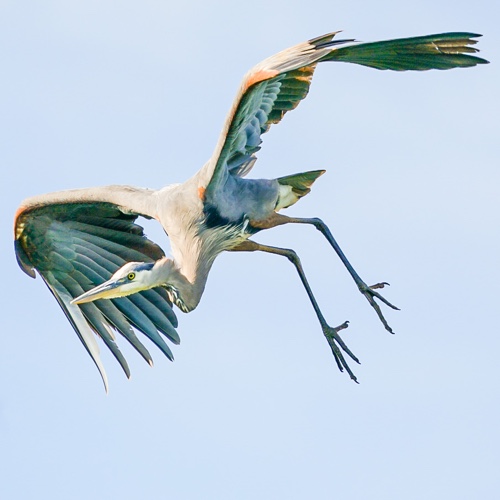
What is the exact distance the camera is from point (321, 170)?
11.4 meters

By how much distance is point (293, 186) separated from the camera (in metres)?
11.4

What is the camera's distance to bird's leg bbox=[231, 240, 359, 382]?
11484 mm

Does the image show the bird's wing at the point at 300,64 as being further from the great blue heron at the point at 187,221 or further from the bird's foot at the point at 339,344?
the bird's foot at the point at 339,344

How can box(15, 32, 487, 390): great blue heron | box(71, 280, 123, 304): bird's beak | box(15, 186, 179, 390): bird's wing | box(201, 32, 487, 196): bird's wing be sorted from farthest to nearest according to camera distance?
box(15, 186, 179, 390): bird's wing → box(71, 280, 123, 304): bird's beak → box(15, 32, 487, 390): great blue heron → box(201, 32, 487, 196): bird's wing

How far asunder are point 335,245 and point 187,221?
4.32 ft

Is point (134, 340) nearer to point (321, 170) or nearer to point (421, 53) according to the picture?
point (321, 170)

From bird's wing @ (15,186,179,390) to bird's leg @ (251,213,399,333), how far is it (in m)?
1.56

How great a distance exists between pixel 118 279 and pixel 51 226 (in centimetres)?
219

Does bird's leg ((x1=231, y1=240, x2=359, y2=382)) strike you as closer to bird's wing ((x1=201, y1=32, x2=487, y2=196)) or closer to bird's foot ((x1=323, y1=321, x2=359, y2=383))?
bird's foot ((x1=323, y1=321, x2=359, y2=383))

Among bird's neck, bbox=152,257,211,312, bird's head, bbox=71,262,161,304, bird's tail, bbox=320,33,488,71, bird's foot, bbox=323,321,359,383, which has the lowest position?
bird's foot, bbox=323,321,359,383

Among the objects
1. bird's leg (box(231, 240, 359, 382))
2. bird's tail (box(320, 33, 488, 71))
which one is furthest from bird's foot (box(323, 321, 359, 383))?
bird's tail (box(320, 33, 488, 71))

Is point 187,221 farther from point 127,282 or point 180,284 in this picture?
point 127,282

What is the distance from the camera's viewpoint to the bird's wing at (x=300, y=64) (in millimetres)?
9977

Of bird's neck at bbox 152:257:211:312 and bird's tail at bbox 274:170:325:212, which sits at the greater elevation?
bird's tail at bbox 274:170:325:212
